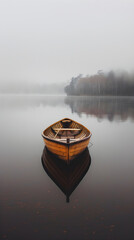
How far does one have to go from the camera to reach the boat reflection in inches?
205

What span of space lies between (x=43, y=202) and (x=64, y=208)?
705mm

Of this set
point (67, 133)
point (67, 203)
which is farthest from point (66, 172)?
point (67, 133)

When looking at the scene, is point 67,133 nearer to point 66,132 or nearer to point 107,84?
point 66,132

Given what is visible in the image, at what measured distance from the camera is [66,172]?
5.94 meters

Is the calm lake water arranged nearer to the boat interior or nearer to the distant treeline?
the boat interior

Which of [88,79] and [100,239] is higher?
[88,79]

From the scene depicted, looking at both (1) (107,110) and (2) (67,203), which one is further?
(1) (107,110)

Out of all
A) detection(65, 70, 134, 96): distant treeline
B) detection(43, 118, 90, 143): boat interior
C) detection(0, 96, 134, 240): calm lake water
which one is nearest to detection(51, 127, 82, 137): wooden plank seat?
detection(43, 118, 90, 143): boat interior

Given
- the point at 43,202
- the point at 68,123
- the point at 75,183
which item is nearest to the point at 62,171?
the point at 75,183

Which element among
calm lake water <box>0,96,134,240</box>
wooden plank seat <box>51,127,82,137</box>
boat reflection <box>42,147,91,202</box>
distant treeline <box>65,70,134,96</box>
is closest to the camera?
calm lake water <box>0,96,134,240</box>

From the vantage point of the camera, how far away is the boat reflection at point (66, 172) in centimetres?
521

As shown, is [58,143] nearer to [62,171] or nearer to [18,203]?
[62,171]

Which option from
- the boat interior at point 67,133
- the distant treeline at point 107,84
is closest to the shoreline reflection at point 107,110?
the boat interior at point 67,133

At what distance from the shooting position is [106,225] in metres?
3.82
